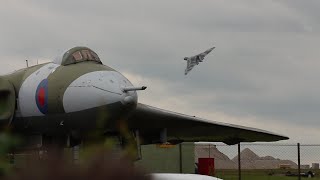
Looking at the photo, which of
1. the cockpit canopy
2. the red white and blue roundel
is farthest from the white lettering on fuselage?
the cockpit canopy

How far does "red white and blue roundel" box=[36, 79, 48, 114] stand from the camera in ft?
42.3

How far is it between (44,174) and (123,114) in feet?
36.5

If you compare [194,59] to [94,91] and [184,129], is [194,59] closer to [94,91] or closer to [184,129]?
[94,91]

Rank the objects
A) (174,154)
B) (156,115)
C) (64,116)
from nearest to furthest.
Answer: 1. (64,116)
2. (156,115)
3. (174,154)

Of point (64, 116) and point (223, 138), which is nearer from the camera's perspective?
point (64, 116)

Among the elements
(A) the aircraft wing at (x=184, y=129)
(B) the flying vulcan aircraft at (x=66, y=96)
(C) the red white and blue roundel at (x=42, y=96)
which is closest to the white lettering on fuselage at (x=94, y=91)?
(B) the flying vulcan aircraft at (x=66, y=96)

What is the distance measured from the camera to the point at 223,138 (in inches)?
789

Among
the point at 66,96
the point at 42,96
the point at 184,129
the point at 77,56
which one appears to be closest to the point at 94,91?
the point at 66,96

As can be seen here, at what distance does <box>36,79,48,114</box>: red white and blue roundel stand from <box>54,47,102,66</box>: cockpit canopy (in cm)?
78

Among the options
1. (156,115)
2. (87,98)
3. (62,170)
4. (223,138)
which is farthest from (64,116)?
(62,170)

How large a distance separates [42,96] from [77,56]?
1.36 m

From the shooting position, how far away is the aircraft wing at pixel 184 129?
51.8 feet

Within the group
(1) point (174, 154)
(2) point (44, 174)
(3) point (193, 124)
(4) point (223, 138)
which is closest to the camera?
(2) point (44, 174)

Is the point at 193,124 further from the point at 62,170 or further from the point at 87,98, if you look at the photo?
the point at 62,170
